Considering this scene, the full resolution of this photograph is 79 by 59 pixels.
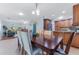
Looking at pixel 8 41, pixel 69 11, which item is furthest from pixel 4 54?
pixel 69 11

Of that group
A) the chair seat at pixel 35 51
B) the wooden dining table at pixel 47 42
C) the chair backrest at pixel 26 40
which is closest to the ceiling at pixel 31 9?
the chair backrest at pixel 26 40

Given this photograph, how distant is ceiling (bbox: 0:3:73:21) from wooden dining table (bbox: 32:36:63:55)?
375 mm

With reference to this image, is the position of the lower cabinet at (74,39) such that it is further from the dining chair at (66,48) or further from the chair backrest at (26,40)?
the chair backrest at (26,40)

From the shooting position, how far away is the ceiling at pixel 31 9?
192 cm

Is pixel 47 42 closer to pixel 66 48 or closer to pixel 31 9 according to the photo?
pixel 66 48

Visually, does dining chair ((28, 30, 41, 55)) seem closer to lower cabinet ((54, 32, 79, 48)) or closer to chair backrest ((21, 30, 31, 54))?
chair backrest ((21, 30, 31, 54))

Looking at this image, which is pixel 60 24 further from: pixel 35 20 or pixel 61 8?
pixel 35 20

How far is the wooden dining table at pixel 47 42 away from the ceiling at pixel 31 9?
375 millimetres

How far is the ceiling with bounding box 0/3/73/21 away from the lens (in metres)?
1.92

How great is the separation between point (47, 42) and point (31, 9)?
26.2 inches

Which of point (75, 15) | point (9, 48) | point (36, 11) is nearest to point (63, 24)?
point (75, 15)

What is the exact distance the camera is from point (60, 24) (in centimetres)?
193

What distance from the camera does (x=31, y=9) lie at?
1.94 metres

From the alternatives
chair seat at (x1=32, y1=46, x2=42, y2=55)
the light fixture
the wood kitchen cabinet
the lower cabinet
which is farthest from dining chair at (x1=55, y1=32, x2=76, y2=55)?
the light fixture
